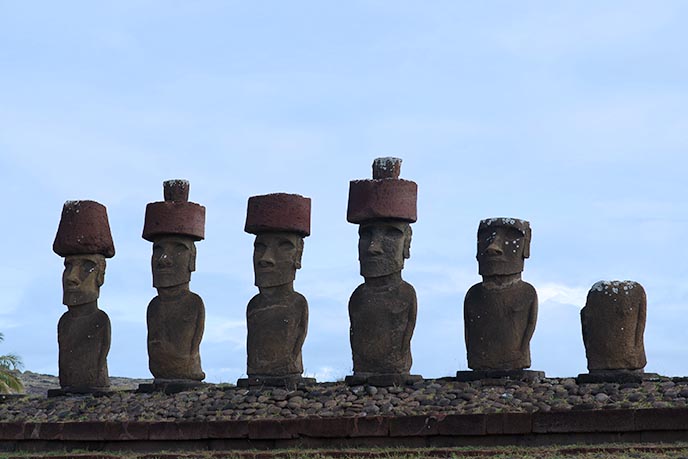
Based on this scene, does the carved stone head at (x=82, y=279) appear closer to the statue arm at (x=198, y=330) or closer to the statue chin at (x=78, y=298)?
the statue chin at (x=78, y=298)

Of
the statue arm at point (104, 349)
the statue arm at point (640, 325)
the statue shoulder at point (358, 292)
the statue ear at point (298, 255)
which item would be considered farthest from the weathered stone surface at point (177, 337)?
the statue arm at point (640, 325)

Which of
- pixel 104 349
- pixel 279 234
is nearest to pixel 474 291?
pixel 279 234

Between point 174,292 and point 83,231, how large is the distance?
1786 mm

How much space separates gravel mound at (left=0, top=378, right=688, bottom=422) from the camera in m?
14.7

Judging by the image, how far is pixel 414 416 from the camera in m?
14.5

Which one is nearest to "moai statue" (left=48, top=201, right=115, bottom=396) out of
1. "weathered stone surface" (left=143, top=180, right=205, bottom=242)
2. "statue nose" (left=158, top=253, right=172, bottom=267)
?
"weathered stone surface" (left=143, top=180, right=205, bottom=242)

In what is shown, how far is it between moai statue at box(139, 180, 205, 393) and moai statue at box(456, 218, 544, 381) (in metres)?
3.83

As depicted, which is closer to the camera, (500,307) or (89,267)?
(500,307)

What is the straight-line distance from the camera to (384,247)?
17016 millimetres

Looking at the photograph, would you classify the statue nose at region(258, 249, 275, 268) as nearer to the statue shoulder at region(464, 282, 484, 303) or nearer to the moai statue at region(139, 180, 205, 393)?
the moai statue at region(139, 180, 205, 393)

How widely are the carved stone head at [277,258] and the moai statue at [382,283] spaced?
96 cm

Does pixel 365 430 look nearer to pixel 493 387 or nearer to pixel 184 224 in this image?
pixel 493 387

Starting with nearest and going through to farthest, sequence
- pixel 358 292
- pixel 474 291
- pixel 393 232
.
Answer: pixel 474 291 → pixel 393 232 → pixel 358 292

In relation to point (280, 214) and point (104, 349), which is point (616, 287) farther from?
point (104, 349)
